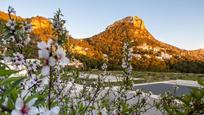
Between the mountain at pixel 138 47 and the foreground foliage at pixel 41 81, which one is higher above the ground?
the mountain at pixel 138 47

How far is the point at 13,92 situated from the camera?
1379 millimetres

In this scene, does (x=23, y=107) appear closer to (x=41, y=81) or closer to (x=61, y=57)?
(x=61, y=57)

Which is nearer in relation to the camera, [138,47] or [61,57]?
[61,57]

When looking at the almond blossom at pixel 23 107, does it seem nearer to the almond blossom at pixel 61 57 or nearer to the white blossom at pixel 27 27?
the almond blossom at pixel 61 57

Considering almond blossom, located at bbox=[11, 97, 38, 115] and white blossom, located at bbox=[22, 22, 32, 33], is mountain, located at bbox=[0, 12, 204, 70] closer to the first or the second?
white blossom, located at bbox=[22, 22, 32, 33]

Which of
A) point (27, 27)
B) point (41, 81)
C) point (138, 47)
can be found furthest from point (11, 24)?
point (138, 47)

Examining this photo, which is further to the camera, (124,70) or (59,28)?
(124,70)

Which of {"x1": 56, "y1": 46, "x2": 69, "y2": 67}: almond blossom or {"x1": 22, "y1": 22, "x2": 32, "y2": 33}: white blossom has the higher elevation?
{"x1": 22, "y1": 22, "x2": 32, "y2": 33}: white blossom

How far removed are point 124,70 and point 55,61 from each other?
12.5ft

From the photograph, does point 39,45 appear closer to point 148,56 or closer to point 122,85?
point 122,85

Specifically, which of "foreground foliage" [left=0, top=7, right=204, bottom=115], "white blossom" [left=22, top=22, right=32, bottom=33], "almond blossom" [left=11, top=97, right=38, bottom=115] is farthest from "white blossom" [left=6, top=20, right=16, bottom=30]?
"almond blossom" [left=11, top=97, right=38, bottom=115]

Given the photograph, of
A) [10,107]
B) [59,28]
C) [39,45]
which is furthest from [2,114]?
[59,28]

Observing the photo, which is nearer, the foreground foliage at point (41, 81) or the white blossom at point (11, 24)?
the foreground foliage at point (41, 81)

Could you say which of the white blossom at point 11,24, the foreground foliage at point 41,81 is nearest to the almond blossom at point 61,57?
the foreground foliage at point 41,81
